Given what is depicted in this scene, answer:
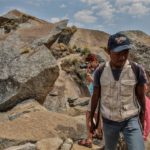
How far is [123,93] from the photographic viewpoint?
5730 mm

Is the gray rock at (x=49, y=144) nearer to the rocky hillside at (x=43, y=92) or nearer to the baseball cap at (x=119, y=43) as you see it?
the rocky hillside at (x=43, y=92)

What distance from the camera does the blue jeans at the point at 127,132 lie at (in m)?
5.56

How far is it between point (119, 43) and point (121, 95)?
640mm

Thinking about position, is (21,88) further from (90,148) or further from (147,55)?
(90,148)

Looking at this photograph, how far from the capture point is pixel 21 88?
44.4 feet

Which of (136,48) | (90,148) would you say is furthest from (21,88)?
(90,148)

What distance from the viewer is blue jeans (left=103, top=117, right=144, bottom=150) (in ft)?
18.2

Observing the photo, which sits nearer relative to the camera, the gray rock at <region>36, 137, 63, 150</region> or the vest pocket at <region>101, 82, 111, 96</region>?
the vest pocket at <region>101, 82, 111, 96</region>

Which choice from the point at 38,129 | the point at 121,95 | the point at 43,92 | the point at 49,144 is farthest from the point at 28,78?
the point at 121,95

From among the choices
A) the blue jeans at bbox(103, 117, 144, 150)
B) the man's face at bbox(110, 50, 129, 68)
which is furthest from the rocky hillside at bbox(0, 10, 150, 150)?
the man's face at bbox(110, 50, 129, 68)

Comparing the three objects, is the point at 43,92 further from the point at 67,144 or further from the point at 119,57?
the point at 119,57

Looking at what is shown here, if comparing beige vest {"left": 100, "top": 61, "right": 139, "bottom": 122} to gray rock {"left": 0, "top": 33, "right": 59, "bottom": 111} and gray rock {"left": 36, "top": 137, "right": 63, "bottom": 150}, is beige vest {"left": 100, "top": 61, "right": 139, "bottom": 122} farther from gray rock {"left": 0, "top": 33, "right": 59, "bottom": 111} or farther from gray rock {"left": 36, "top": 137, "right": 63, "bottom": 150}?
gray rock {"left": 0, "top": 33, "right": 59, "bottom": 111}

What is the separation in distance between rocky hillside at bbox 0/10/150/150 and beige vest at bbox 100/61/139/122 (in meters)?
2.82

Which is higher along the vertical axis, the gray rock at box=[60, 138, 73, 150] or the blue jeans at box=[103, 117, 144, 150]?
the blue jeans at box=[103, 117, 144, 150]
